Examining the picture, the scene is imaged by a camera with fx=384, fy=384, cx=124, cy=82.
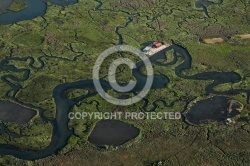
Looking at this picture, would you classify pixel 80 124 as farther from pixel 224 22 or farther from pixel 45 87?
pixel 224 22

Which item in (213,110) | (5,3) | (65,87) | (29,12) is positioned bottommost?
(65,87)

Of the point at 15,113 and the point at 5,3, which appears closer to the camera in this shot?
the point at 15,113

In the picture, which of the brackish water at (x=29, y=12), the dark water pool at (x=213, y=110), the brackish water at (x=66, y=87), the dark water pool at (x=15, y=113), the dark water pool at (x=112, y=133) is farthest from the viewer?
the brackish water at (x=29, y=12)

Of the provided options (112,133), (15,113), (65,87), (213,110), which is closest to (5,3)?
(65,87)

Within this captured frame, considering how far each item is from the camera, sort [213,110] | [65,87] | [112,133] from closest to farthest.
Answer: [112,133] < [213,110] < [65,87]

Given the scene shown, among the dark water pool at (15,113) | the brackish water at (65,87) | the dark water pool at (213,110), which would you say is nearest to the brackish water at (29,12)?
the brackish water at (65,87)

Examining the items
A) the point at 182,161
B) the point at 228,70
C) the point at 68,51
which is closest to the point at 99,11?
the point at 68,51

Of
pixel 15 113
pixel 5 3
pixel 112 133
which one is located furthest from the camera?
pixel 5 3

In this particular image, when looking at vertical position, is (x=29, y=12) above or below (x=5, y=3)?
above

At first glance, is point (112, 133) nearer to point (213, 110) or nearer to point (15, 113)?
point (15, 113)

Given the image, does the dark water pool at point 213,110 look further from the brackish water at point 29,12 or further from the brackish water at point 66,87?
the brackish water at point 29,12

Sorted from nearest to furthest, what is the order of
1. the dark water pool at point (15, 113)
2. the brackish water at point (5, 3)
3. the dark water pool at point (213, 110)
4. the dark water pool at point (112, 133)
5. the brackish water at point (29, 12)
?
the dark water pool at point (112, 133)
the dark water pool at point (15, 113)
the dark water pool at point (213, 110)
the brackish water at point (29, 12)
the brackish water at point (5, 3)
